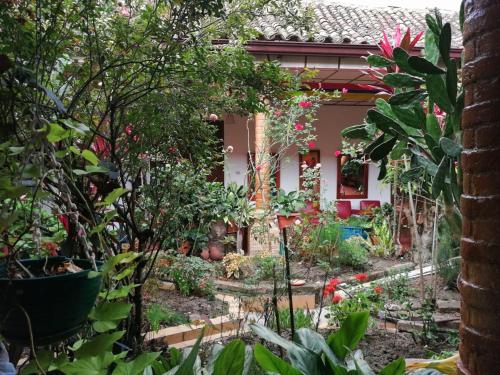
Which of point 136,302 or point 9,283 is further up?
point 9,283

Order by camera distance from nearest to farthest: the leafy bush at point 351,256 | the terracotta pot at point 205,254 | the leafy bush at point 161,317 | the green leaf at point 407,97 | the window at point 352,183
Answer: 1. the green leaf at point 407,97
2. the leafy bush at point 161,317
3. the leafy bush at point 351,256
4. the terracotta pot at point 205,254
5. the window at point 352,183

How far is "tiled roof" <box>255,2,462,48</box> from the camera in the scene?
6.41 meters

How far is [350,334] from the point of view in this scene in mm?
1944

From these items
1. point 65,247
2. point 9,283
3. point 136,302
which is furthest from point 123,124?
point 9,283

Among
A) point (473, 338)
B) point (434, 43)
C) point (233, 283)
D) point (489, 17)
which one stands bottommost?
point (233, 283)

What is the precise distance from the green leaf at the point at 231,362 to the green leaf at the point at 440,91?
4.02ft

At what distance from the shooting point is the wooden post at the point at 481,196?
1.23 metres

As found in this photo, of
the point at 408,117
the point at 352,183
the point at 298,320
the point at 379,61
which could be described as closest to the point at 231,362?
the point at 408,117

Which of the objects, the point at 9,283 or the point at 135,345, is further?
the point at 135,345

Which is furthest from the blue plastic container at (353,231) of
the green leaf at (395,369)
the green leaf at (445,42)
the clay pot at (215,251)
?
the green leaf at (445,42)

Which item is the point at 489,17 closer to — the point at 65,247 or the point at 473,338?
the point at 473,338

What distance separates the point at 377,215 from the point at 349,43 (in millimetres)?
2863

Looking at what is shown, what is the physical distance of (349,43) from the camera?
21.1 feet

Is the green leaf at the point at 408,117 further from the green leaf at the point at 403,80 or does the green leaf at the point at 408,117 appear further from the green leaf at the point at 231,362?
the green leaf at the point at 231,362
